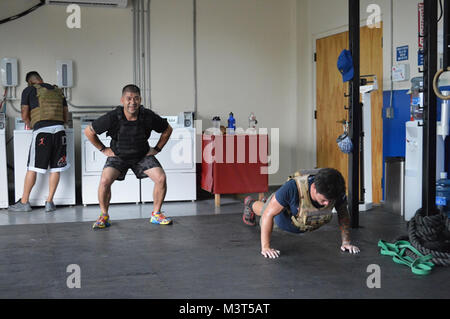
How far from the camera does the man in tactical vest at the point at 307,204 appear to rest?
3.39m

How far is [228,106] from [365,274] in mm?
4628

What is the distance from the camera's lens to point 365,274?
3396mm

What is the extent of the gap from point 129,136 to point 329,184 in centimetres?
231

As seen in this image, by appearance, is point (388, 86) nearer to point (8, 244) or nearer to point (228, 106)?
point (228, 106)

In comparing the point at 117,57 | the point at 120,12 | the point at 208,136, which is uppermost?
the point at 120,12

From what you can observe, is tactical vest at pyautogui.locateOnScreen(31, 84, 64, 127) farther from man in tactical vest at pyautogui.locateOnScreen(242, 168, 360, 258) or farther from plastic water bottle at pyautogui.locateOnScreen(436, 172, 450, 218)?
plastic water bottle at pyautogui.locateOnScreen(436, 172, 450, 218)

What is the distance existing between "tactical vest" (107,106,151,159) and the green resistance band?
2366mm

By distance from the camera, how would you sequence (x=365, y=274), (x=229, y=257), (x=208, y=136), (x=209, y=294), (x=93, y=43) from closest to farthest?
(x=209, y=294) → (x=365, y=274) → (x=229, y=257) → (x=208, y=136) → (x=93, y=43)

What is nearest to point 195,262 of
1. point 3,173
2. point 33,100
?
point 33,100

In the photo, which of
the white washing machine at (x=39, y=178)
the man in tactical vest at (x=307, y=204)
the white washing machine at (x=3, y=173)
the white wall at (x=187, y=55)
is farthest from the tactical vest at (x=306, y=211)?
the white wall at (x=187, y=55)

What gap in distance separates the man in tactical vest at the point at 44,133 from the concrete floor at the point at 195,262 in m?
0.57

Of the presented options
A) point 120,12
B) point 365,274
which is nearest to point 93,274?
point 365,274

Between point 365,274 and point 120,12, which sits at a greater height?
point 120,12

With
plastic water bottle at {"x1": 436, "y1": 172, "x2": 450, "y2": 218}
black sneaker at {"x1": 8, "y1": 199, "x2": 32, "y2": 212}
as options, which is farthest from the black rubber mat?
black sneaker at {"x1": 8, "y1": 199, "x2": 32, "y2": 212}
